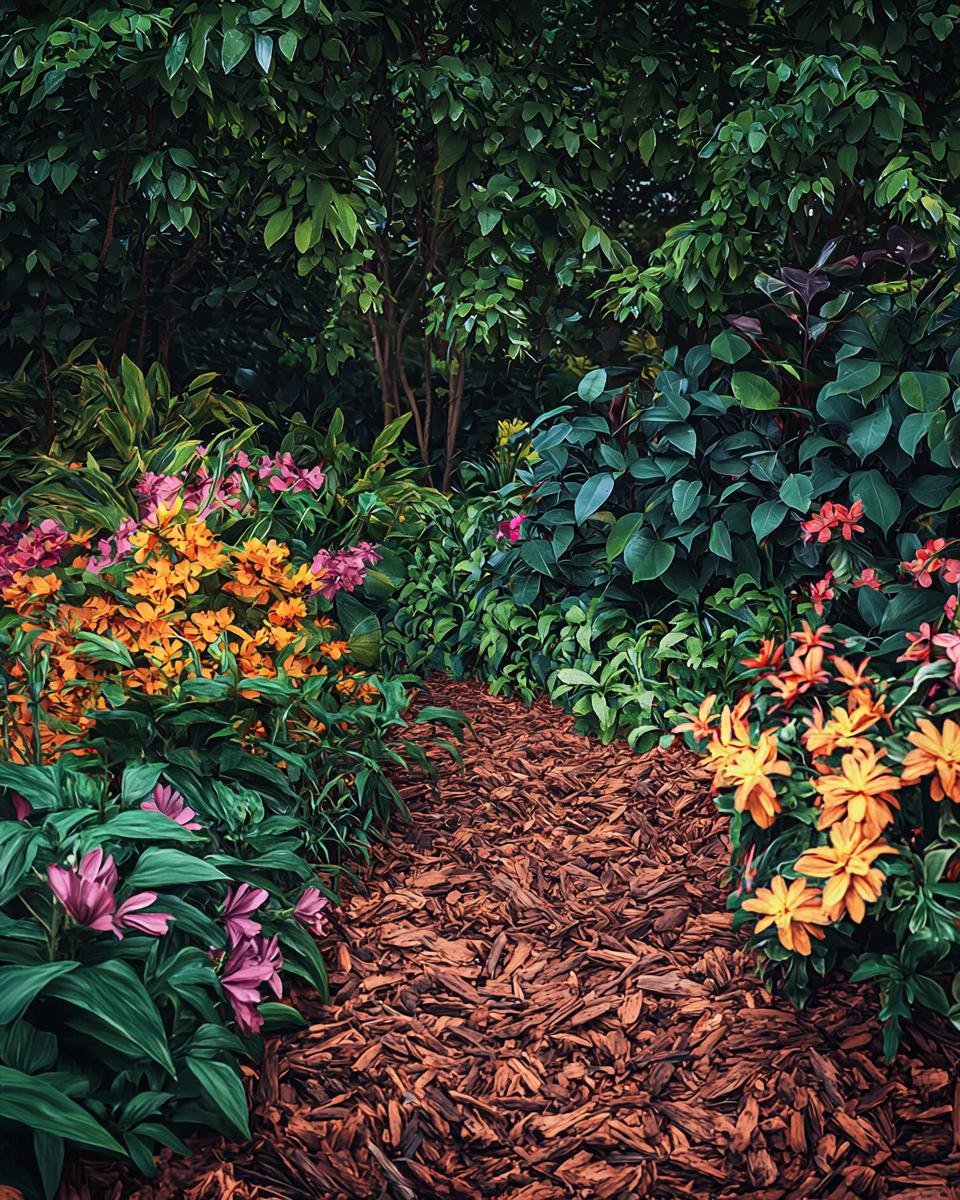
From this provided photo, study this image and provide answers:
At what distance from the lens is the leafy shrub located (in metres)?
2.83

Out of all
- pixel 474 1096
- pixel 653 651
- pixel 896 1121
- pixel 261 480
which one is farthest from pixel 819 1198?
pixel 261 480

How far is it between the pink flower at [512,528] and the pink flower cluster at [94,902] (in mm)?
1962

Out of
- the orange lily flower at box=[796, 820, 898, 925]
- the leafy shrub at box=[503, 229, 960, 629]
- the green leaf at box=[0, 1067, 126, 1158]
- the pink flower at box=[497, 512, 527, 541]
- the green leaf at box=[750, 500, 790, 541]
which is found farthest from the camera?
the pink flower at box=[497, 512, 527, 541]

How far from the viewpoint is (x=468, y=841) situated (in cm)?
265

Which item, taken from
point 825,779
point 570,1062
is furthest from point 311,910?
point 825,779

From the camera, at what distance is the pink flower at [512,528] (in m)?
3.51

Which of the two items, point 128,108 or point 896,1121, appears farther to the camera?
point 128,108

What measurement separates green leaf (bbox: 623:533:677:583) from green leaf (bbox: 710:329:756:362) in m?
0.54

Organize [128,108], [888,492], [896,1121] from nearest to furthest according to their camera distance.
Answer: [896,1121], [888,492], [128,108]

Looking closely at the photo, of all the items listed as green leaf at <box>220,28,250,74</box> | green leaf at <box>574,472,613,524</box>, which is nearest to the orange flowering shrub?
green leaf at <box>574,472,613,524</box>

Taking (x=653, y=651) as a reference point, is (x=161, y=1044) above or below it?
above

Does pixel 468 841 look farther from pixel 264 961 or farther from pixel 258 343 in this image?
pixel 258 343

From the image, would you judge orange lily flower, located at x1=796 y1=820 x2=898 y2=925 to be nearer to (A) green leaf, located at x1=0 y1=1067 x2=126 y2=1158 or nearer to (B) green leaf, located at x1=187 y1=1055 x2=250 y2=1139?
(B) green leaf, located at x1=187 y1=1055 x2=250 y2=1139

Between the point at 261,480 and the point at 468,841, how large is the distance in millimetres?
1589
